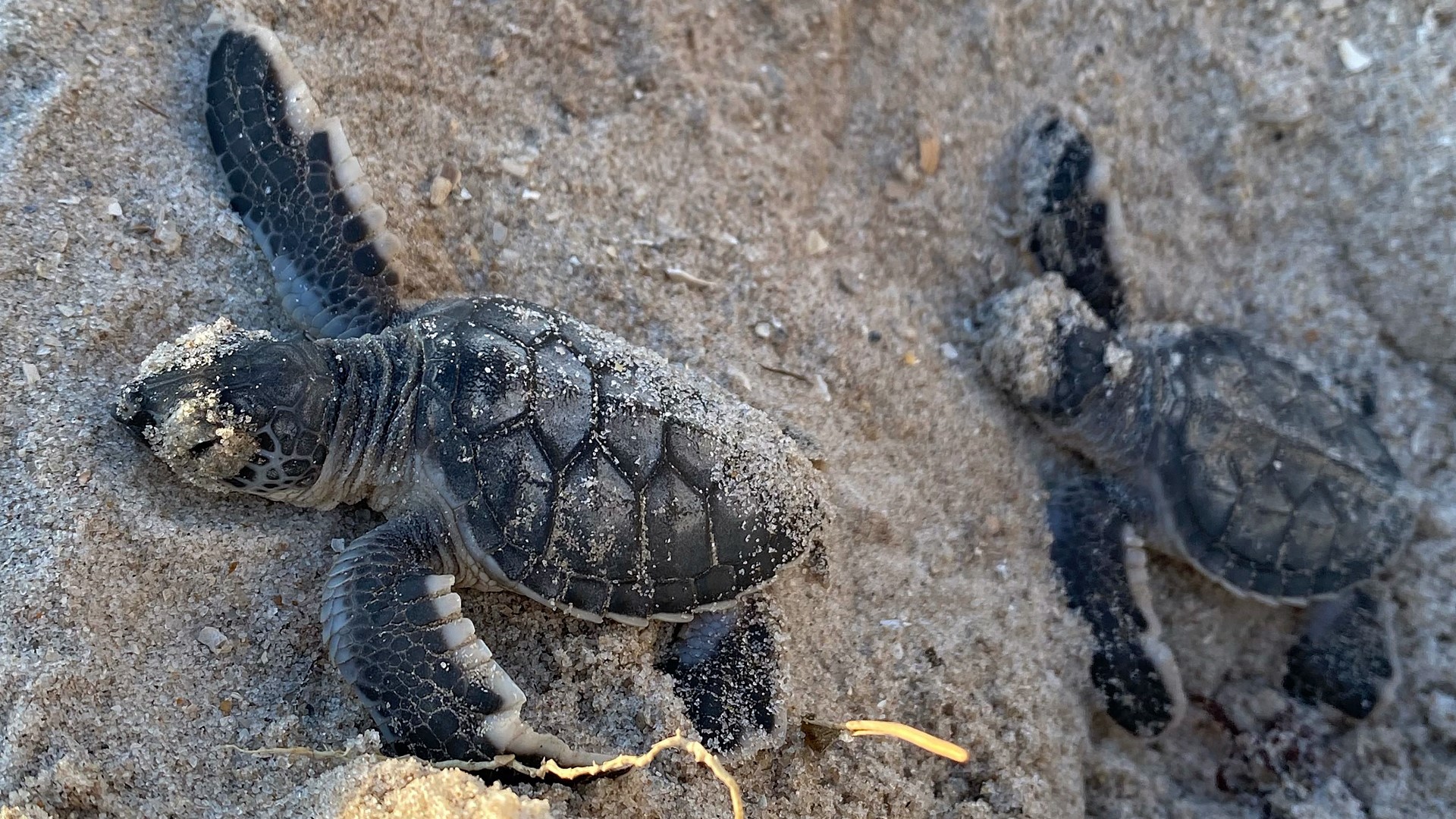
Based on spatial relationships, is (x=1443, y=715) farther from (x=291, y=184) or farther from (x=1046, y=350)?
(x=291, y=184)

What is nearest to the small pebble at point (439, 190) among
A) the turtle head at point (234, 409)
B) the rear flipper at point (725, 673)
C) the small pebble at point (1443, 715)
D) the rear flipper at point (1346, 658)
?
the turtle head at point (234, 409)

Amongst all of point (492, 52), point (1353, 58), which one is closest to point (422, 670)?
point (492, 52)

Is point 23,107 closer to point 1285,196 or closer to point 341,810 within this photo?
point 341,810

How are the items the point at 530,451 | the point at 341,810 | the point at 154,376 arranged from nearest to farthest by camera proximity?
1. the point at 341,810
2. the point at 154,376
3. the point at 530,451

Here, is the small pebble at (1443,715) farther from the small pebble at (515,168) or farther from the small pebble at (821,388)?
the small pebble at (515,168)

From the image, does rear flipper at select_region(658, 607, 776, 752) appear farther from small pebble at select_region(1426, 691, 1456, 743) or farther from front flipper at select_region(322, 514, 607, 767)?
small pebble at select_region(1426, 691, 1456, 743)

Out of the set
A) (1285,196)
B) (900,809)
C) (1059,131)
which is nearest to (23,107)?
(900,809)
